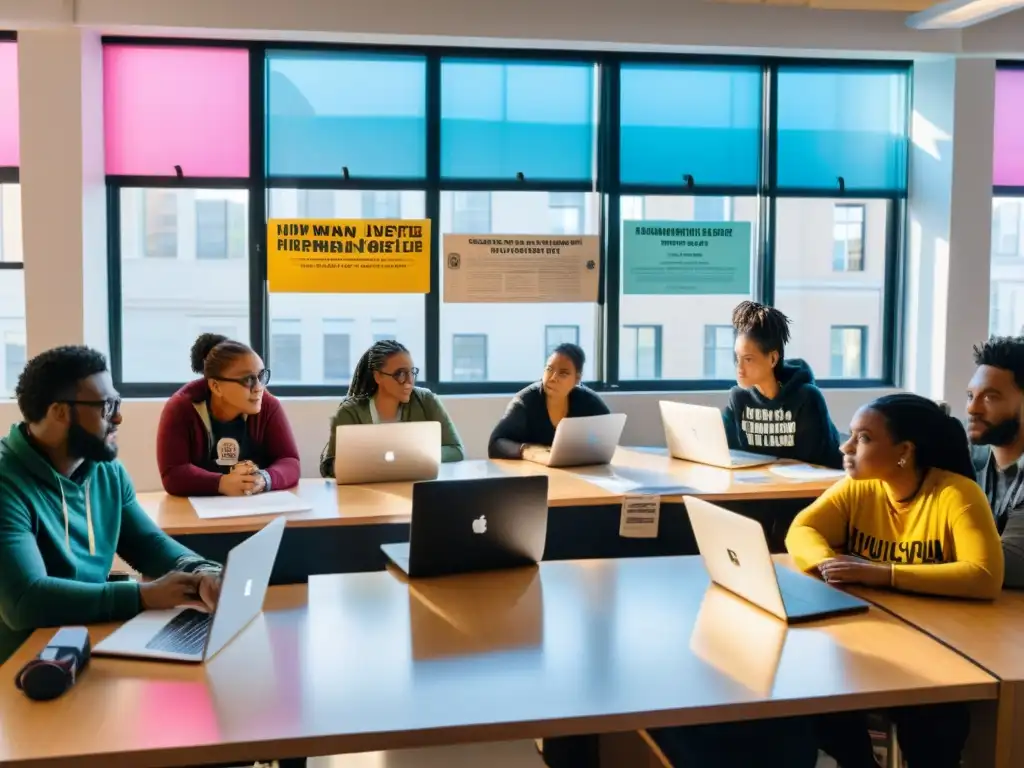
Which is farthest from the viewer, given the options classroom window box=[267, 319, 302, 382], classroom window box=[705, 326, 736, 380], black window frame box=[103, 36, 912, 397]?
classroom window box=[705, 326, 736, 380]

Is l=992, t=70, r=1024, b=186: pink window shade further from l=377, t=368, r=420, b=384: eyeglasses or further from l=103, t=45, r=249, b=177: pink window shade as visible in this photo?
l=103, t=45, r=249, b=177: pink window shade

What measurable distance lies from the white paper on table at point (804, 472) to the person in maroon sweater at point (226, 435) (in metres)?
1.85

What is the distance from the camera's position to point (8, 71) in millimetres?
4727

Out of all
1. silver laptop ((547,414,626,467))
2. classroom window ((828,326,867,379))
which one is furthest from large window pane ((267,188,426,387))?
classroom window ((828,326,867,379))

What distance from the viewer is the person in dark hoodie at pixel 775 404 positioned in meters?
3.86

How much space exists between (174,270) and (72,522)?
10.8ft

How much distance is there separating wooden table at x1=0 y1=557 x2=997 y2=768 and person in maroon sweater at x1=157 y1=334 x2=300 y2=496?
1.18 metres

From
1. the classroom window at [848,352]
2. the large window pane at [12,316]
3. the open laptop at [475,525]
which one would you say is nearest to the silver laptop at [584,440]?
the open laptop at [475,525]

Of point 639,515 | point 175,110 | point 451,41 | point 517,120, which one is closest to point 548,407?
point 639,515

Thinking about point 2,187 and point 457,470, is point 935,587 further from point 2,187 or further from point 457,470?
point 2,187

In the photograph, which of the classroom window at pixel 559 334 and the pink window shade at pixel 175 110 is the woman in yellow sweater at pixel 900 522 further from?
the pink window shade at pixel 175 110

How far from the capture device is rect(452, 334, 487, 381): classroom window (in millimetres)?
5285

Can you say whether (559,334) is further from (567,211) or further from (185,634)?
(185,634)

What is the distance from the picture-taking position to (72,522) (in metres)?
2.03
